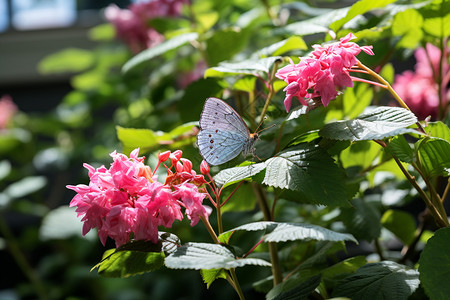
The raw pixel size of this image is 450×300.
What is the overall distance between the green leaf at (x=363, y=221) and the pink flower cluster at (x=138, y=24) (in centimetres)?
74

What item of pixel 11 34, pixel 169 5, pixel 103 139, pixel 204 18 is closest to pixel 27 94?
pixel 11 34

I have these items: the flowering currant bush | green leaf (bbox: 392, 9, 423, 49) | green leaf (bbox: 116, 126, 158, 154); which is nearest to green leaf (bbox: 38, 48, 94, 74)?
the flowering currant bush

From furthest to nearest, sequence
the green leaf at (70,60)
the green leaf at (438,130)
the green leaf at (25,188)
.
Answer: the green leaf at (70,60) < the green leaf at (25,188) < the green leaf at (438,130)

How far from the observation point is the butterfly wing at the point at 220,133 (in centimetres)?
46

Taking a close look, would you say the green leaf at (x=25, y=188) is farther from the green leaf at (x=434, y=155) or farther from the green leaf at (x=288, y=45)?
the green leaf at (x=434, y=155)

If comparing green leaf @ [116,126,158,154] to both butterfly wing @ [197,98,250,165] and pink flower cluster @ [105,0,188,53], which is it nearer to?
butterfly wing @ [197,98,250,165]

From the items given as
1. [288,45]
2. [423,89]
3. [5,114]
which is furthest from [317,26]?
[5,114]

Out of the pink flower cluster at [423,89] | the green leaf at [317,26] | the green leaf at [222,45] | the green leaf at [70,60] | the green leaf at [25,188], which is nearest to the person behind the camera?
the green leaf at [317,26]

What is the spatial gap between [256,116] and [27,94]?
6.35 feet

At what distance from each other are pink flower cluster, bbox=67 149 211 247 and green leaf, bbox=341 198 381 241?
0.81ft

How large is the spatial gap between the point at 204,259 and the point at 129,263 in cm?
9

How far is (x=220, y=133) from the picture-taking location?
1.54 feet

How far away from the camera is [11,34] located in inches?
84.7

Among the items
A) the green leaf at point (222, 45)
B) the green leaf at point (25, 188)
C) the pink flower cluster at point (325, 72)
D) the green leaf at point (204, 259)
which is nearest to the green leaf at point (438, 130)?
the pink flower cluster at point (325, 72)
